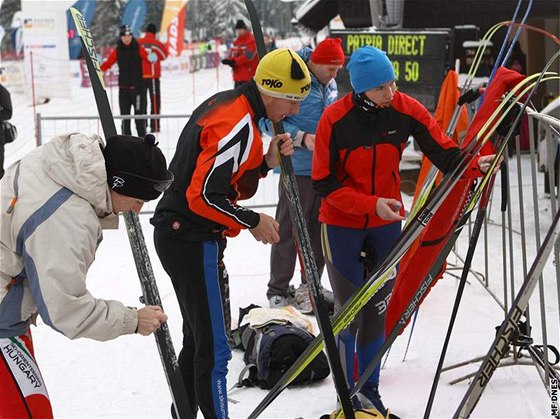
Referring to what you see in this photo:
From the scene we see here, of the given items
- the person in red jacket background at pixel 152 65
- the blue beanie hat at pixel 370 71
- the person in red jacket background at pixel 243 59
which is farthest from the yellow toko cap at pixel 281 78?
the person in red jacket background at pixel 152 65

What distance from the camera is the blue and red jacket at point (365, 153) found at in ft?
13.0

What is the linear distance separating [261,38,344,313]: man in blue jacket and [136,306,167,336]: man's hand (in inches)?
94.4

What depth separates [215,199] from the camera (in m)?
3.41

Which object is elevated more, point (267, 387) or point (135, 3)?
point (135, 3)

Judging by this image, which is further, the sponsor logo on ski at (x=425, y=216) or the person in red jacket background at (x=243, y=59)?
the person in red jacket background at (x=243, y=59)

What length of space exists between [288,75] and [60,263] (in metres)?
1.35

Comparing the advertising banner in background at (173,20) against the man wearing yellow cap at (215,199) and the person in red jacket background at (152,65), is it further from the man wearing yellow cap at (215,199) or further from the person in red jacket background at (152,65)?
the man wearing yellow cap at (215,199)

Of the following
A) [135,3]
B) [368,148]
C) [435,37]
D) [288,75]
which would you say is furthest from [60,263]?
[135,3]

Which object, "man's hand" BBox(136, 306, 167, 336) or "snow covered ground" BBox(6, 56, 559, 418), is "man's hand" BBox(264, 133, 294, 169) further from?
"snow covered ground" BBox(6, 56, 559, 418)

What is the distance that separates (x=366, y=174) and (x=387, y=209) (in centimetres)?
27

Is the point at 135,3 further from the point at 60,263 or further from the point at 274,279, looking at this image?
the point at 60,263

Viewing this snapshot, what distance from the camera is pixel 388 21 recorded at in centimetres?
1105

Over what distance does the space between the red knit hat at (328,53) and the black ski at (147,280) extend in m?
1.76

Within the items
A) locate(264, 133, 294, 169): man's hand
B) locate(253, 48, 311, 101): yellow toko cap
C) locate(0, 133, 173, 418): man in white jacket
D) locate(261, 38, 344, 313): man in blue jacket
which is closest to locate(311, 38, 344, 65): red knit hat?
locate(261, 38, 344, 313): man in blue jacket
